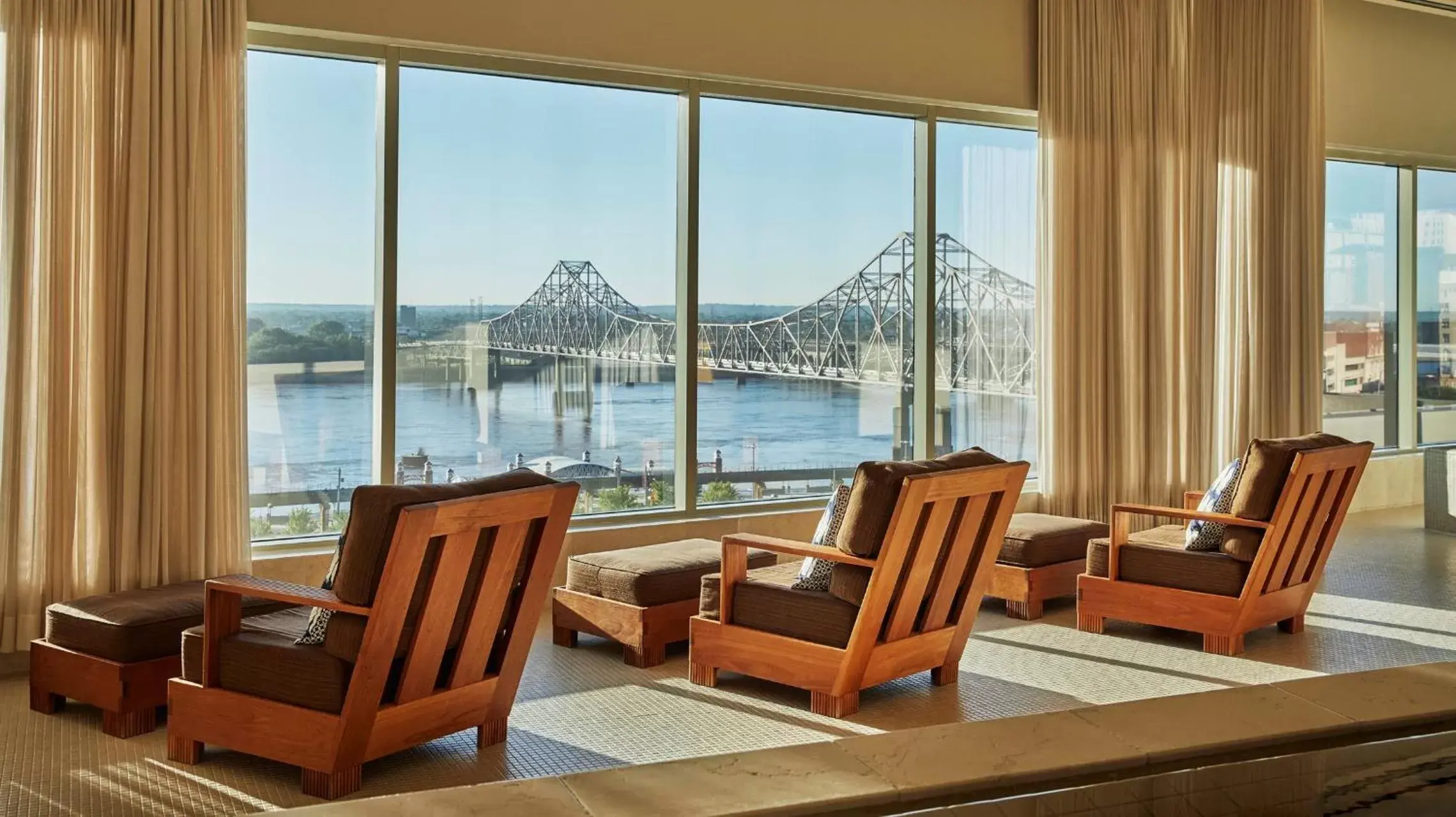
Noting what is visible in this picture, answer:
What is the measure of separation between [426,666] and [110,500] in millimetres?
2170

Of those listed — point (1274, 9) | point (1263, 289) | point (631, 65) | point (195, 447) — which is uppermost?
point (1274, 9)

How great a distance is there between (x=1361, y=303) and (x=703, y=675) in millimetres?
7644

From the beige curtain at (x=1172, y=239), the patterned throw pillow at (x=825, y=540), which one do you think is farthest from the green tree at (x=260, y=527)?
the beige curtain at (x=1172, y=239)

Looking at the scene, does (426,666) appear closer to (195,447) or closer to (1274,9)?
(195,447)

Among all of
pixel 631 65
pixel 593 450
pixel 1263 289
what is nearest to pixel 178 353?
pixel 593 450

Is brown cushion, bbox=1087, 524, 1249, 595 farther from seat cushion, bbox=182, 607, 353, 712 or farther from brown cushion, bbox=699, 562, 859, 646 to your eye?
seat cushion, bbox=182, 607, 353, 712

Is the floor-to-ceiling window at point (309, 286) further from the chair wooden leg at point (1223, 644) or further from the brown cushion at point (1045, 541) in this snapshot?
the chair wooden leg at point (1223, 644)

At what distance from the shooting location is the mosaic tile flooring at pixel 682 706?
3836mm

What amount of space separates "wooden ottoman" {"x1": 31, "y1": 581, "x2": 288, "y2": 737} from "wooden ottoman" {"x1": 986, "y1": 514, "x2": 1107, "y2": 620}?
3449 mm

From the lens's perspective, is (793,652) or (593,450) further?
(593,450)

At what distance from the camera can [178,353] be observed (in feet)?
17.7

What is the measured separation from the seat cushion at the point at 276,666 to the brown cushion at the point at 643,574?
1.60 m

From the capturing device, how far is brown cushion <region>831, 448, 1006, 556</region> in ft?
14.7

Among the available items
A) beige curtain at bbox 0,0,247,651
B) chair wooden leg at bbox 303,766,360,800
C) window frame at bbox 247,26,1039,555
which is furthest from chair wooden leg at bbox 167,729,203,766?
window frame at bbox 247,26,1039,555
